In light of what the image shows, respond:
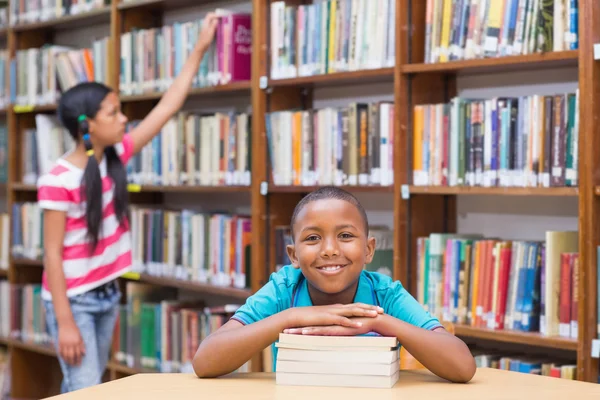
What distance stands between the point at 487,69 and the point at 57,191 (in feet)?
4.68

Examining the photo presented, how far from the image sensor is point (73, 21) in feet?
14.3

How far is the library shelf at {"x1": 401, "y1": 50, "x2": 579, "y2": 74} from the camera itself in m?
2.44

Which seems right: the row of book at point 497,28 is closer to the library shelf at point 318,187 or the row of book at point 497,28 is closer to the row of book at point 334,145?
the row of book at point 334,145

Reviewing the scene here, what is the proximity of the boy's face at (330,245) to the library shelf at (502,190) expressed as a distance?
98cm

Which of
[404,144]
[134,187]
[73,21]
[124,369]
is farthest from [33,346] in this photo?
[404,144]

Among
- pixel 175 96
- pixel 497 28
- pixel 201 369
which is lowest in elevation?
pixel 201 369

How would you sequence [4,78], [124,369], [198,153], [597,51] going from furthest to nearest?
[4,78] → [124,369] → [198,153] → [597,51]

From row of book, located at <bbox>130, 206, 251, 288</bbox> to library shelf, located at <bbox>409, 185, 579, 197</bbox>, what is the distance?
0.89 meters

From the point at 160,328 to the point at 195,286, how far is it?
355 millimetres

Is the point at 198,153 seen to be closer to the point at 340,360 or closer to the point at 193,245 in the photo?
the point at 193,245

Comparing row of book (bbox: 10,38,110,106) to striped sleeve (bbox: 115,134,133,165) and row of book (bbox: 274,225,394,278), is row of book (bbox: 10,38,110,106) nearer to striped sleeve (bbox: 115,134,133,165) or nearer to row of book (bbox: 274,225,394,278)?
striped sleeve (bbox: 115,134,133,165)

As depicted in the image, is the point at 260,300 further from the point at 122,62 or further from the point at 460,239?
the point at 122,62

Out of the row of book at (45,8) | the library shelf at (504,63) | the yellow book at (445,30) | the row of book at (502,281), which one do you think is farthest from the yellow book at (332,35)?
the row of book at (45,8)

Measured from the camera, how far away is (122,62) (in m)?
3.97
